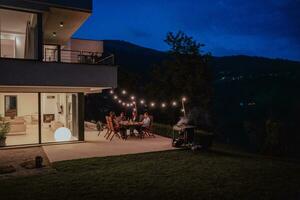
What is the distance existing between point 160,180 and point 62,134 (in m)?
6.85

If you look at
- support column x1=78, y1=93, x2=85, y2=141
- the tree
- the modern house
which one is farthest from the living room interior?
the tree

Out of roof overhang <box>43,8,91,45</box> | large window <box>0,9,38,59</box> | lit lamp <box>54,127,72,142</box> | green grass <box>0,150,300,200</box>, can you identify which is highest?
roof overhang <box>43,8,91,45</box>

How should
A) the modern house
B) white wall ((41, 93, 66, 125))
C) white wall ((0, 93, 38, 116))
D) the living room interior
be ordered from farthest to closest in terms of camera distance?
1. white wall ((41, 93, 66, 125))
2. the living room interior
3. white wall ((0, 93, 38, 116))
4. the modern house

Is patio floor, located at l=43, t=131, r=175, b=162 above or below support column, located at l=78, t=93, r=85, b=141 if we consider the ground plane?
below

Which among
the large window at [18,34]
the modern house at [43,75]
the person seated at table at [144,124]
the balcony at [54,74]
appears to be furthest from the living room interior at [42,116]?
the person seated at table at [144,124]

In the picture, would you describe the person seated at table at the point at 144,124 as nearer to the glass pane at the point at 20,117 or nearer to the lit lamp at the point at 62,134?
the lit lamp at the point at 62,134

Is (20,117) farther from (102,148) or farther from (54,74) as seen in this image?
(102,148)

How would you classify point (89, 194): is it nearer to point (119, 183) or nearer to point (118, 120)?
point (119, 183)

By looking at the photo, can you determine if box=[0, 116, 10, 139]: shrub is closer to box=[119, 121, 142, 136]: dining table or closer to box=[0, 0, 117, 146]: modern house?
box=[0, 0, 117, 146]: modern house

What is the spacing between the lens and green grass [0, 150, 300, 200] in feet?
20.0

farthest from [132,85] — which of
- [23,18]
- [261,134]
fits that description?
[23,18]

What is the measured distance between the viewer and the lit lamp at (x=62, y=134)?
41.4 feet

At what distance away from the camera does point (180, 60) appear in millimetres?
20828

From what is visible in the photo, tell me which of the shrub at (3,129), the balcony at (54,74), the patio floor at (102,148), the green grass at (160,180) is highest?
the balcony at (54,74)
